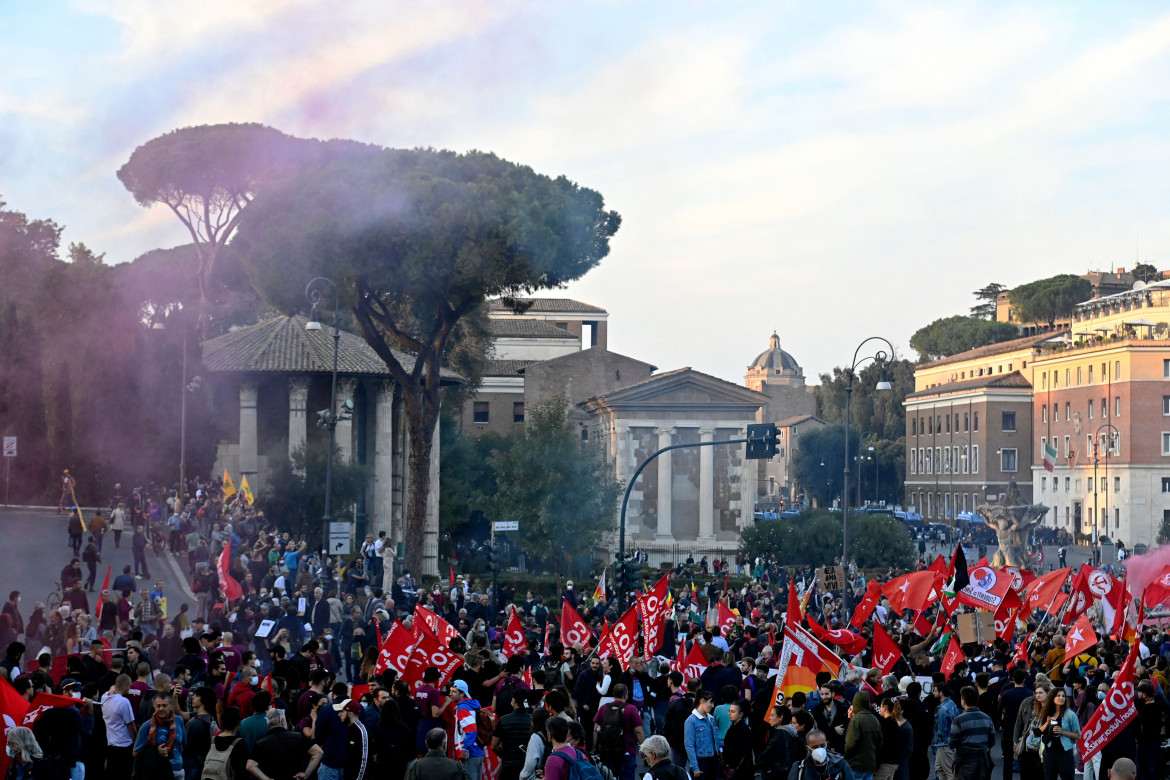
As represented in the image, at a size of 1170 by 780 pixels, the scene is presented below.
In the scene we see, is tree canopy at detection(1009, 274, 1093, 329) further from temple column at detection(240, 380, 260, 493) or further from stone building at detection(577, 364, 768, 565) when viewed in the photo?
temple column at detection(240, 380, 260, 493)

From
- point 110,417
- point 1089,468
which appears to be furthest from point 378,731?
point 1089,468

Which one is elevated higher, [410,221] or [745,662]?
[410,221]

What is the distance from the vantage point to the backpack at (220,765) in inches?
353

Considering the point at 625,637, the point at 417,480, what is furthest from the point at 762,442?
the point at 625,637

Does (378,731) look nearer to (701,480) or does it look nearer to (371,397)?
(371,397)

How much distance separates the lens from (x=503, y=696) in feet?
37.1

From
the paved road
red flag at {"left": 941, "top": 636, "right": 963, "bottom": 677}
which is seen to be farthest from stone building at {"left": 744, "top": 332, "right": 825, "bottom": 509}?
red flag at {"left": 941, "top": 636, "right": 963, "bottom": 677}

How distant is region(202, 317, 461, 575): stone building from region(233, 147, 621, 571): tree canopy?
7666mm

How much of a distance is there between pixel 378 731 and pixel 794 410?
400 feet

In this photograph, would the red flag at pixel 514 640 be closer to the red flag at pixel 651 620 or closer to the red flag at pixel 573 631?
the red flag at pixel 573 631

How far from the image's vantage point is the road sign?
25.3 metres

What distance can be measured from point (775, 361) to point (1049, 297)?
71.1m

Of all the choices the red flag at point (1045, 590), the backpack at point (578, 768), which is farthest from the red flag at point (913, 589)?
the backpack at point (578, 768)

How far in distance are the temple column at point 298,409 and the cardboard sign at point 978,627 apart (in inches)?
1059
